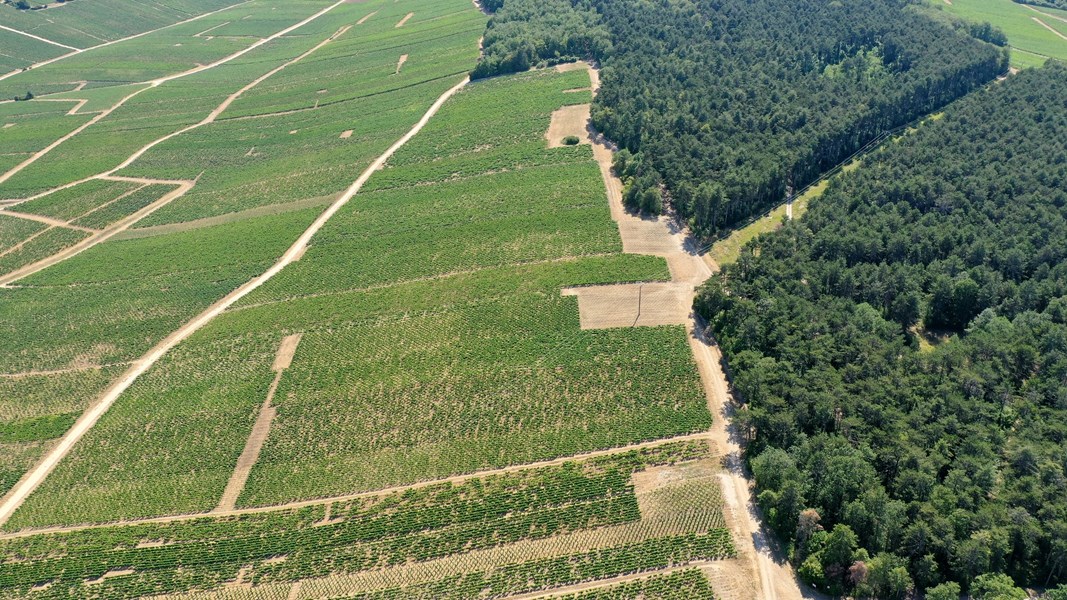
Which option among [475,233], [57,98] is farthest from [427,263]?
[57,98]

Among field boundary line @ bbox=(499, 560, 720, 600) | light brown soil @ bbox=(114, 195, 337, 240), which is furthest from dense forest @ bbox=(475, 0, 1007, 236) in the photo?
light brown soil @ bbox=(114, 195, 337, 240)

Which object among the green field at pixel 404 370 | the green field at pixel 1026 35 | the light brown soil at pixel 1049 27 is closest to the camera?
the green field at pixel 404 370

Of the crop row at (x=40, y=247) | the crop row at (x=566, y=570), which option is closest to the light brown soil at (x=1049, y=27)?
the crop row at (x=566, y=570)

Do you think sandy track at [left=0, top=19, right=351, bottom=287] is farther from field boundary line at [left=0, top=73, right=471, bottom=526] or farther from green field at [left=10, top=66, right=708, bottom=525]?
field boundary line at [left=0, top=73, right=471, bottom=526]

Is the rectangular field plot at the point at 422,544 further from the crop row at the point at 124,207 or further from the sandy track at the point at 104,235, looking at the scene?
the crop row at the point at 124,207

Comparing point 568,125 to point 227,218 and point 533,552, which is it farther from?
point 533,552

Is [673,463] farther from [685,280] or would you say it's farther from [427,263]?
[427,263]
